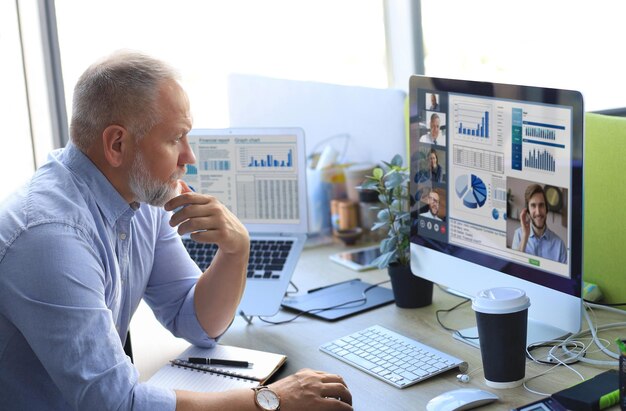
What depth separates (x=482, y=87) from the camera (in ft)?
5.15

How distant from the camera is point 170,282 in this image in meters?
1.80

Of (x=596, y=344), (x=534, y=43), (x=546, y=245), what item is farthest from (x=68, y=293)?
(x=534, y=43)

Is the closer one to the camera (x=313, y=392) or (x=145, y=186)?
(x=313, y=392)

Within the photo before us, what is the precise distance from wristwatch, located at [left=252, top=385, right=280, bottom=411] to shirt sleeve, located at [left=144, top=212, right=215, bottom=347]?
0.38 meters

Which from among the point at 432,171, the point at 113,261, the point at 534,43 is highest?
the point at 534,43

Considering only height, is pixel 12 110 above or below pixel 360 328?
above

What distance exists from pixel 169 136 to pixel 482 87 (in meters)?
0.60

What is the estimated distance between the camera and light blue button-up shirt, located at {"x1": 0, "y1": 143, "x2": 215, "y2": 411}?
1.32 meters

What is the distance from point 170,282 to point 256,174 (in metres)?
0.42

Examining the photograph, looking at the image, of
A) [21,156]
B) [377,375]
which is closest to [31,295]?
[377,375]

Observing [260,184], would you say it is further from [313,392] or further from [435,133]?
[313,392]

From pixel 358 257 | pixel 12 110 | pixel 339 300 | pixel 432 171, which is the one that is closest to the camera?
pixel 432 171

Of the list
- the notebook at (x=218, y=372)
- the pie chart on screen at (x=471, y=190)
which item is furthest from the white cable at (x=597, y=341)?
the notebook at (x=218, y=372)

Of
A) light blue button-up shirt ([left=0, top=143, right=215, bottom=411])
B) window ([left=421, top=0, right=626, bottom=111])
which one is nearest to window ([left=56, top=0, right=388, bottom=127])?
window ([left=421, top=0, right=626, bottom=111])
